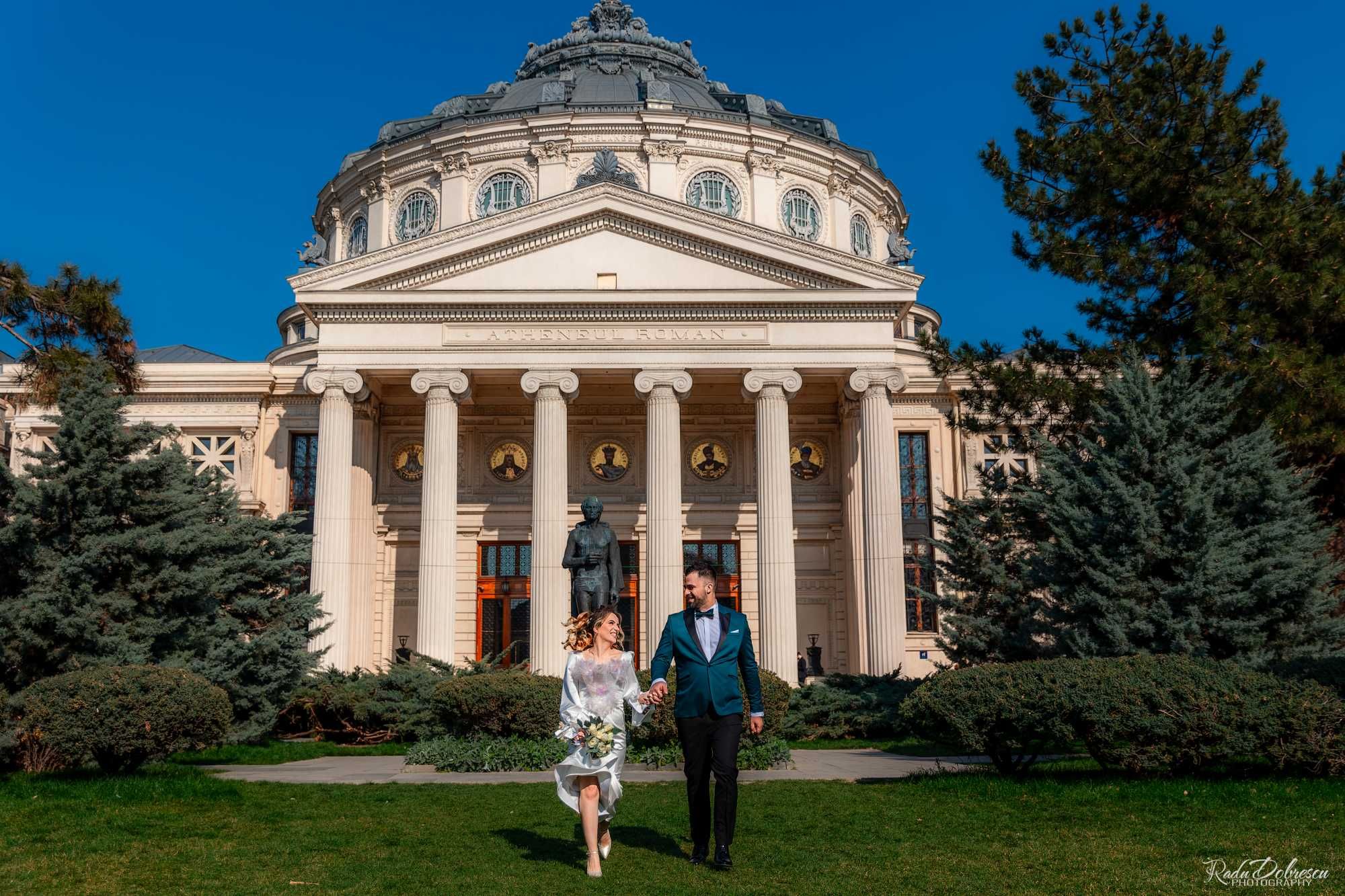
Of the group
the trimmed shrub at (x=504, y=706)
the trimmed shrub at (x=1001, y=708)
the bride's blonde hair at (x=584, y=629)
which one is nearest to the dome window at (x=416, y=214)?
the trimmed shrub at (x=504, y=706)

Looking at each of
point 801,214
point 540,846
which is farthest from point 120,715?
point 801,214

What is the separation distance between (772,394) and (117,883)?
2379 cm

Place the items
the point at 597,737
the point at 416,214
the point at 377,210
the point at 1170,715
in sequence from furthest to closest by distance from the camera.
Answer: the point at 377,210
the point at 416,214
the point at 1170,715
the point at 597,737

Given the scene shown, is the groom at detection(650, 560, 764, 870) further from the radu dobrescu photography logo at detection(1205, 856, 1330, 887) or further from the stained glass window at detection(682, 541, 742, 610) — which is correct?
the stained glass window at detection(682, 541, 742, 610)

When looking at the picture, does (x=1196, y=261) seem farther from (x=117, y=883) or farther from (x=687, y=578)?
(x=117, y=883)

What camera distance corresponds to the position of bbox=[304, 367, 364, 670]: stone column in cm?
2959

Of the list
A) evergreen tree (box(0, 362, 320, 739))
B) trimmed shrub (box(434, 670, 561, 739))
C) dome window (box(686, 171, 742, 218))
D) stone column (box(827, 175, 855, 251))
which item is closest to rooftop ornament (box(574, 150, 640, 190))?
dome window (box(686, 171, 742, 218))

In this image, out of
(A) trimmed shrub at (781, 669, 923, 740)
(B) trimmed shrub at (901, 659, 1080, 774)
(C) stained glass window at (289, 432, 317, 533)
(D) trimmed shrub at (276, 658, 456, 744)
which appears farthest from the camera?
(C) stained glass window at (289, 432, 317, 533)

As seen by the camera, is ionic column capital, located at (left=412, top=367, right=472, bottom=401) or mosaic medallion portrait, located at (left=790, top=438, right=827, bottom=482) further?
mosaic medallion portrait, located at (left=790, top=438, right=827, bottom=482)

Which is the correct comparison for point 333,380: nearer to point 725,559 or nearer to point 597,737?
point 725,559

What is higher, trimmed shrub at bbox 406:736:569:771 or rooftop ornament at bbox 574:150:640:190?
rooftop ornament at bbox 574:150:640:190

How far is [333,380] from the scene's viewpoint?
100 ft

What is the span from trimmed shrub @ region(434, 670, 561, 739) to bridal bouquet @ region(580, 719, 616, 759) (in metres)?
8.57

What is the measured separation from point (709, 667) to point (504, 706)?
29.5ft
